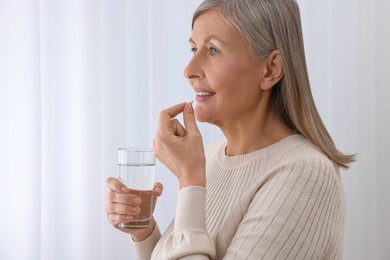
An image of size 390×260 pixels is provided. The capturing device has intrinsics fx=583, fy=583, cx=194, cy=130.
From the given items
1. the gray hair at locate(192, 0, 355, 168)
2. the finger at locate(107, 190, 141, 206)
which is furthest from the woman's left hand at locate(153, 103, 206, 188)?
the gray hair at locate(192, 0, 355, 168)

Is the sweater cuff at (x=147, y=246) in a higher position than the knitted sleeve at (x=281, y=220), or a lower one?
lower

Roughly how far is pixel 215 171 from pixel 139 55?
110 cm

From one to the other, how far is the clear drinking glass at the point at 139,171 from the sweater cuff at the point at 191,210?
3.3 inches

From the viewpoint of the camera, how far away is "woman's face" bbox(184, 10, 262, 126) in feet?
4.44

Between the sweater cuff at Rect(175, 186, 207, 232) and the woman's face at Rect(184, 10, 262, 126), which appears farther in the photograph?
the woman's face at Rect(184, 10, 262, 126)

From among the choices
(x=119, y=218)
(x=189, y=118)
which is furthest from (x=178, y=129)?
(x=119, y=218)

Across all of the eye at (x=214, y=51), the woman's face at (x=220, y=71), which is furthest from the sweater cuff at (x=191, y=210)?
the eye at (x=214, y=51)

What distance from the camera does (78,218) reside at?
2.51 meters

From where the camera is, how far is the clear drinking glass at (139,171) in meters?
1.29

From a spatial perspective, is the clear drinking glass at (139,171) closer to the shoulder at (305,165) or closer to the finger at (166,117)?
the finger at (166,117)

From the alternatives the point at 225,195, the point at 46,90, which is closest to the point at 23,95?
the point at 46,90

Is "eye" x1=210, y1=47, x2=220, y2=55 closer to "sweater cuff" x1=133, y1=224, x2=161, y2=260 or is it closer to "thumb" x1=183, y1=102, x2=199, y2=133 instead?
"thumb" x1=183, y1=102, x2=199, y2=133

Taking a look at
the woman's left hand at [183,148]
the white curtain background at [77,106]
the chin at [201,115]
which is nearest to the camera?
the woman's left hand at [183,148]

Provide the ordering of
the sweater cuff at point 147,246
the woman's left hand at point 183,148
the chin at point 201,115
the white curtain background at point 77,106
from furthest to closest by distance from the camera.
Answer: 1. the white curtain background at point 77,106
2. the sweater cuff at point 147,246
3. the chin at point 201,115
4. the woman's left hand at point 183,148
